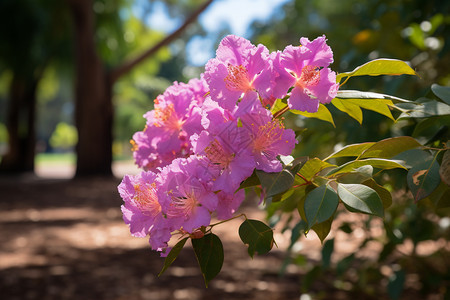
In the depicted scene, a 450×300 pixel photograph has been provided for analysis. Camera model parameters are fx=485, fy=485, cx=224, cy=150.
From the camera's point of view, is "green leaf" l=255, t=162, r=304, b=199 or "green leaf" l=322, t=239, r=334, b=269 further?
"green leaf" l=322, t=239, r=334, b=269

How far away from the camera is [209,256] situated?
2.33 ft

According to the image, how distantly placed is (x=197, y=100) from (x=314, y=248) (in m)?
3.59

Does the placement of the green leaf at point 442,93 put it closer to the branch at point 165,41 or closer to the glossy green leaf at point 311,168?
the glossy green leaf at point 311,168

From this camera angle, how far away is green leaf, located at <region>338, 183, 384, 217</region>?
615mm

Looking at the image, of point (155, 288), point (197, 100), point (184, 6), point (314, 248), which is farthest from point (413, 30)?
point (184, 6)

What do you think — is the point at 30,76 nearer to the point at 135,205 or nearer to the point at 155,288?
the point at 155,288

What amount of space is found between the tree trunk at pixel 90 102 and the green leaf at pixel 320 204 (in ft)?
31.1

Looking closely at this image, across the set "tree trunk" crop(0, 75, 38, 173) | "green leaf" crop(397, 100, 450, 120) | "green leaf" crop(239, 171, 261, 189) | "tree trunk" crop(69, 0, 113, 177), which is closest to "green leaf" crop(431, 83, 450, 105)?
"green leaf" crop(397, 100, 450, 120)

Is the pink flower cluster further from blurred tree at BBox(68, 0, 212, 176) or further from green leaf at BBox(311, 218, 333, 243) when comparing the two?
blurred tree at BBox(68, 0, 212, 176)

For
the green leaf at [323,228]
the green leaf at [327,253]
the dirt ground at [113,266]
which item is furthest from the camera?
the dirt ground at [113,266]

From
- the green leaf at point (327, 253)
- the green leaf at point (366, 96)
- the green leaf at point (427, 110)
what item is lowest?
the green leaf at point (327, 253)

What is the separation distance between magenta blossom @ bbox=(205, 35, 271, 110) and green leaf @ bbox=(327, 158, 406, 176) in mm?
157

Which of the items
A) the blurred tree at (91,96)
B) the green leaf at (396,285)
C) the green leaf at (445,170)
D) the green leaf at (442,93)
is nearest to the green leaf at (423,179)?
the green leaf at (445,170)

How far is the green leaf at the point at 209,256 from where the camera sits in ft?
2.31
